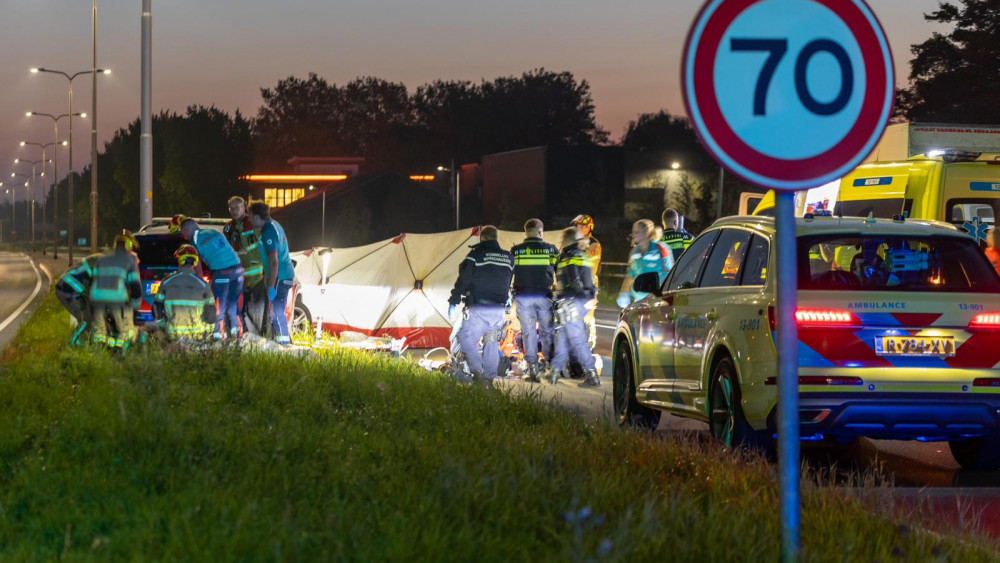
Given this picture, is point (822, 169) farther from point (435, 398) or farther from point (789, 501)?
point (435, 398)

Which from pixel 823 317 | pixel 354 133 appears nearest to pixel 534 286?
pixel 823 317

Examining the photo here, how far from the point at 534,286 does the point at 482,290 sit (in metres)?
0.67

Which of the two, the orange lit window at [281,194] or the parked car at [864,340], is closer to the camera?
the parked car at [864,340]

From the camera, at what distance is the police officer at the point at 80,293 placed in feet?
45.9

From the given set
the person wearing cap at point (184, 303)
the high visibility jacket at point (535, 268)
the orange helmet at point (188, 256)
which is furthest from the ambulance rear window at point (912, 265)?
the orange helmet at point (188, 256)

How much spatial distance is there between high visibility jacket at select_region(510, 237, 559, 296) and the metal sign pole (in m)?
10.3

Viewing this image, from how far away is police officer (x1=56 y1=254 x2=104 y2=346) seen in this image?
13977 mm

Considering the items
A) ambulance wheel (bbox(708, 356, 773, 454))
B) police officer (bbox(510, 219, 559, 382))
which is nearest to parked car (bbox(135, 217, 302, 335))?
police officer (bbox(510, 219, 559, 382))

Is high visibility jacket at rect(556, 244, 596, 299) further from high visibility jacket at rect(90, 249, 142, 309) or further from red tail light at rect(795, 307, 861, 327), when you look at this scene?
red tail light at rect(795, 307, 861, 327)

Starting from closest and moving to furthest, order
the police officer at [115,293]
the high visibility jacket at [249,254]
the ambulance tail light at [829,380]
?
1. the ambulance tail light at [829,380]
2. the police officer at [115,293]
3. the high visibility jacket at [249,254]

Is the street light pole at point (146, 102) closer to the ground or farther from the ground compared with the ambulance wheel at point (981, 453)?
farther from the ground

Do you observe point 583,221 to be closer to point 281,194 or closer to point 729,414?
point 729,414

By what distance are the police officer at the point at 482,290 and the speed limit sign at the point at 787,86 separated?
9.89 metres

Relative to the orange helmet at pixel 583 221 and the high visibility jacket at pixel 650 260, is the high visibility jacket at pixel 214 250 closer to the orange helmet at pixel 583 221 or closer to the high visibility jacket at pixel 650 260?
the orange helmet at pixel 583 221
